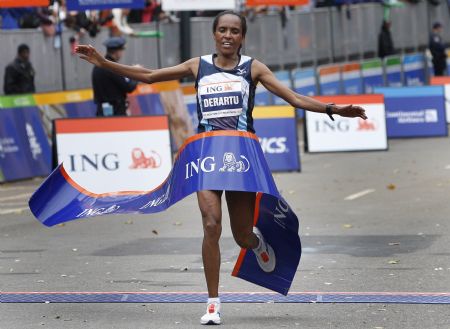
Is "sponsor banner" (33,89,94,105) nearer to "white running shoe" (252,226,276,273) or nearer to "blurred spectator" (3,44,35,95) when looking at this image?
"blurred spectator" (3,44,35,95)

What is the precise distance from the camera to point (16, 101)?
20.6m

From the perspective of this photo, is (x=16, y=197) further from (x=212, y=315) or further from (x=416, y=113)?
(x=416, y=113)

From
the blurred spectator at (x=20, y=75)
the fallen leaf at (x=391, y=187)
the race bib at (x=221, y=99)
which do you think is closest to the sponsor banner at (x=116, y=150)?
the fallen leaf at (x=391, y=187)

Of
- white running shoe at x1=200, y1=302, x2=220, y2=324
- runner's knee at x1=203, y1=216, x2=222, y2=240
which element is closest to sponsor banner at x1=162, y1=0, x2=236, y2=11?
runner's knee at x1=203, y1=216, x2=222, y2=240

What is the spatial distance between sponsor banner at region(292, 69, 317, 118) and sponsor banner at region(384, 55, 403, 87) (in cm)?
461

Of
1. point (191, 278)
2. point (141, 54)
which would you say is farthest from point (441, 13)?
point (191, 278)

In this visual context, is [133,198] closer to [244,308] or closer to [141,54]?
[244,308]

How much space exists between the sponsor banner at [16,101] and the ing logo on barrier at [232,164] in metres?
11.8

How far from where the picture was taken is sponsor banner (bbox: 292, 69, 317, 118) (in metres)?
31.6

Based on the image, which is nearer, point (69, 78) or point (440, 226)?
point (440, 226)

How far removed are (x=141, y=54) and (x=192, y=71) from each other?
19.9 metres

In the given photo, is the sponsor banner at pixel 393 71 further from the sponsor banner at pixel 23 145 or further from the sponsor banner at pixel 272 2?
the sponsor banner at pixel 23 145

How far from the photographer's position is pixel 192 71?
912 centimetres

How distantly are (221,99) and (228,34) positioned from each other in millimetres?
409
